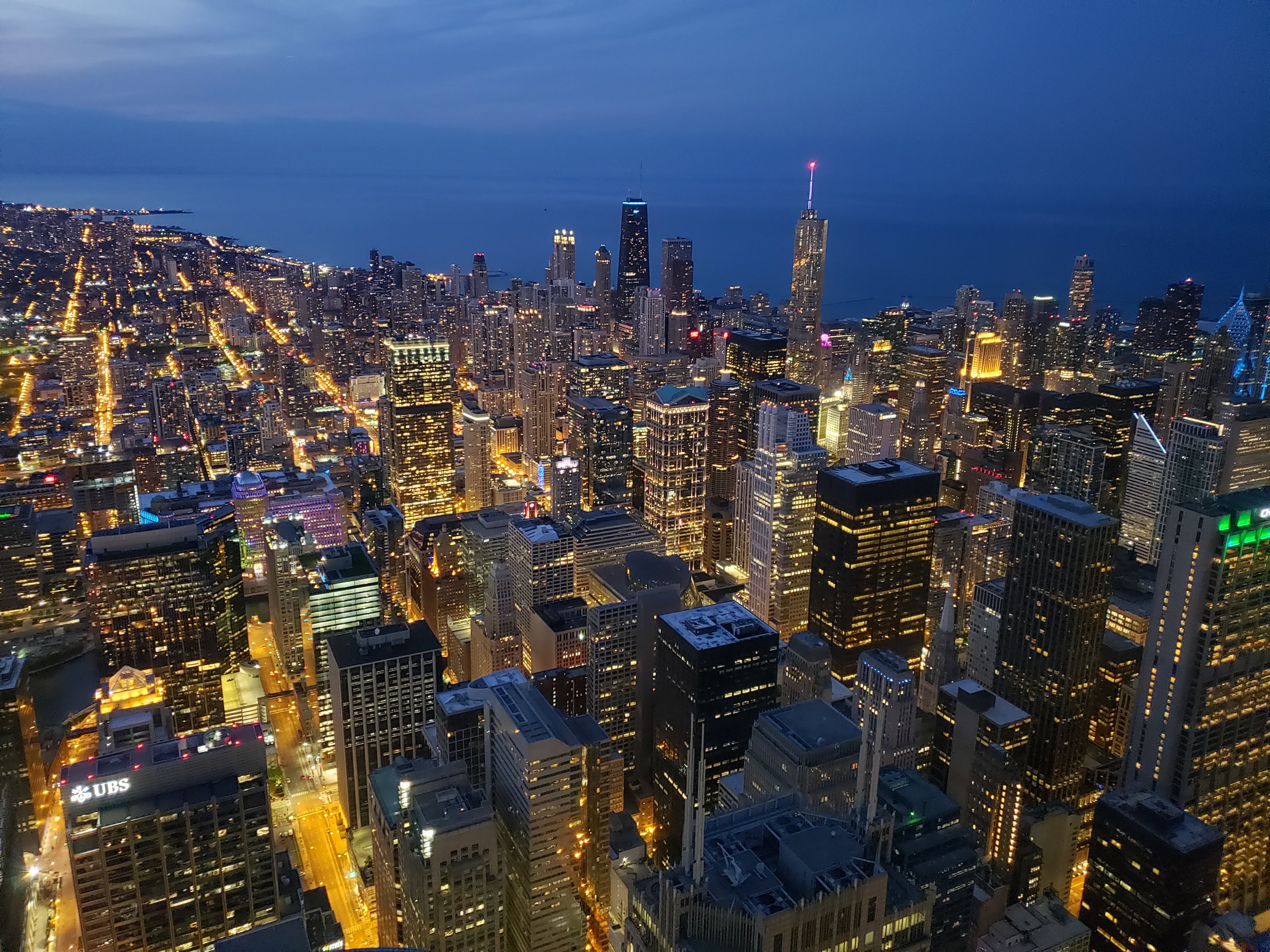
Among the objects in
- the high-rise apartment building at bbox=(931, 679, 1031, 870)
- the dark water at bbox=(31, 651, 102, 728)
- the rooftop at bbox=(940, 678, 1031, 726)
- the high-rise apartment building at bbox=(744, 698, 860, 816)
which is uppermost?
the high-rise apartment building at bbox=(744, 698, 860, 816)

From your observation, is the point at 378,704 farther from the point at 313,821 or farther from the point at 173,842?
the point at 173,842

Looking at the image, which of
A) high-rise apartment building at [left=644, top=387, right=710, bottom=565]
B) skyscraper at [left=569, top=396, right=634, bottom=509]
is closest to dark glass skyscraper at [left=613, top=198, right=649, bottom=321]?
skyscraper at [left=569, top=396, right=634, bottom=509]

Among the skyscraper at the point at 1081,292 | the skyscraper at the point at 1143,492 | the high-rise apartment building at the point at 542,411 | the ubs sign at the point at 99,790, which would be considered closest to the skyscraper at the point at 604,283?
the high-rise apartment building at the point at 542,411

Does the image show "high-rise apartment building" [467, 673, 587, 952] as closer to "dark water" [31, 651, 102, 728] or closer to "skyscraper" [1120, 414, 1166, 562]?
"dark water" [31, 651, 102, 728]

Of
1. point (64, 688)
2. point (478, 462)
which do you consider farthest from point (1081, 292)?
point (64, 688)

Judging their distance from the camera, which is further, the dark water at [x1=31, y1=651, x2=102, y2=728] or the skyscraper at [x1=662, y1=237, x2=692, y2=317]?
the skyscraper at [x1=662, y1=237, x2=692, y2=317]
